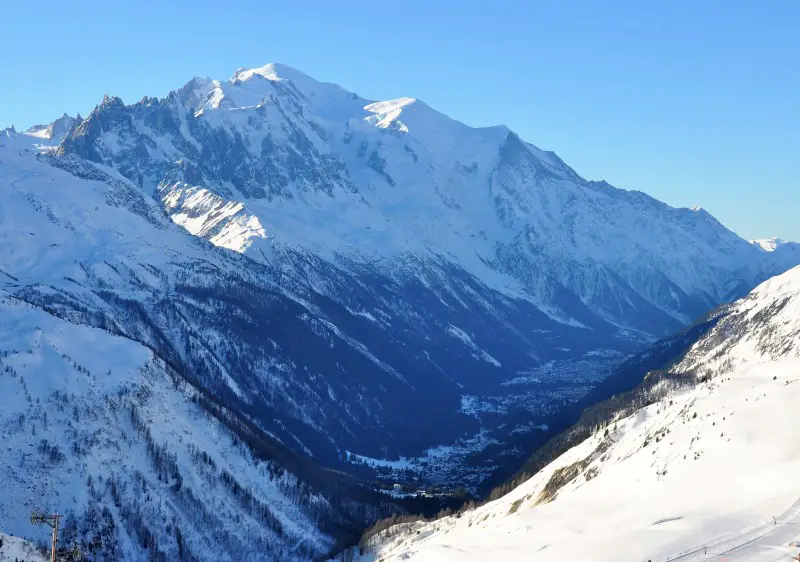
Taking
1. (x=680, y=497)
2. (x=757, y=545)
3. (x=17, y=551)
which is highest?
(x=17, y=551)

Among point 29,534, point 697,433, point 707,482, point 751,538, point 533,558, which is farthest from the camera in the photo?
point 29,534

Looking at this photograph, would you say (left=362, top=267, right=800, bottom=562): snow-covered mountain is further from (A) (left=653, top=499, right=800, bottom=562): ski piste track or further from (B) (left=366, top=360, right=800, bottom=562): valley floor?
(B) (left=366, top=360, right=800, bottom=562): valley floor

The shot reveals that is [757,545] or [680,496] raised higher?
[757,545]

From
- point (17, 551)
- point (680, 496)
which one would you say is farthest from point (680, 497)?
point (17, 551)

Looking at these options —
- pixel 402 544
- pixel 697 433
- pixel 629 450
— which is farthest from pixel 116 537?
pixel 697 433

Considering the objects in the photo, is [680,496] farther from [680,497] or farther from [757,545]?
[757,545]

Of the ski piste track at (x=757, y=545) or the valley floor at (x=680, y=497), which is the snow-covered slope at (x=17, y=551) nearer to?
the valley floor at (x=680, y=497)

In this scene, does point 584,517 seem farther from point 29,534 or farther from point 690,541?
point 29,534
